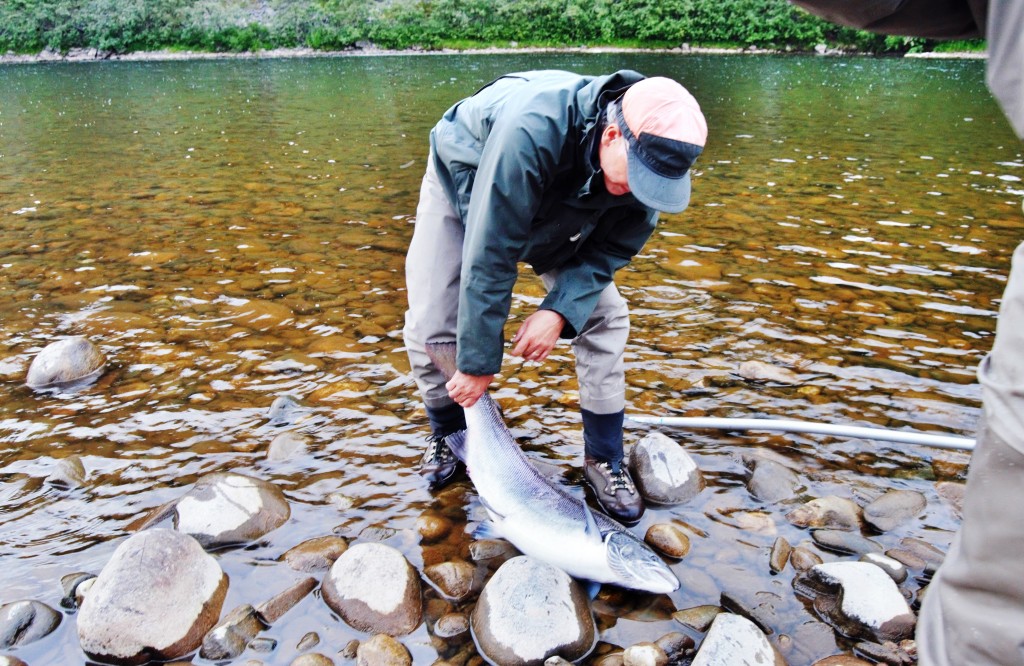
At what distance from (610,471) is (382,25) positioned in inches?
2329

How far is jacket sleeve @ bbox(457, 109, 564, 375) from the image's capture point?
98.3 inches

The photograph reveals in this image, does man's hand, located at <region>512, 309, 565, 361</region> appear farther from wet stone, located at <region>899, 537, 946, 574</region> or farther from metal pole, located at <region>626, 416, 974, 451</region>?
wet stone, located at <region>899, 537, 946, 574</region>

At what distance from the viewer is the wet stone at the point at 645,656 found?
249 cm

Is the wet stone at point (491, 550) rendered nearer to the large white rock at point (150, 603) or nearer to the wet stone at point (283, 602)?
the wet stone at point (283, 602)

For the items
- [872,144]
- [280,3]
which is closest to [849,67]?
[872,144]

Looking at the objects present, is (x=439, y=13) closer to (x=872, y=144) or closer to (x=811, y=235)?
(x=872, y=144)

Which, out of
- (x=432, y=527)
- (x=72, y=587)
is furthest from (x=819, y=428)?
(x=72, y=587)

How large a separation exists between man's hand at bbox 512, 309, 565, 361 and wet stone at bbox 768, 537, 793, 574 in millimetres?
1316

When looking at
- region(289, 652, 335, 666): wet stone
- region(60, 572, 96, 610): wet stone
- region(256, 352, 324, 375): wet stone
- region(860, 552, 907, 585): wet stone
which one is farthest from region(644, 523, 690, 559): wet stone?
region(256, 352, 324, 375): wet stone

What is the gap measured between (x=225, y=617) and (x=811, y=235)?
6.91 metres

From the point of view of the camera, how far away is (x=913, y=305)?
5.79 meters

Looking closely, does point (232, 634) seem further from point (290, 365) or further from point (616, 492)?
point (290, 365)

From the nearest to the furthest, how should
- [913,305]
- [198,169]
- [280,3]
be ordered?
[913,305]
[198,169]
[280,3]

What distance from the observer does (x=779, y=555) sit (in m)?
3.04
